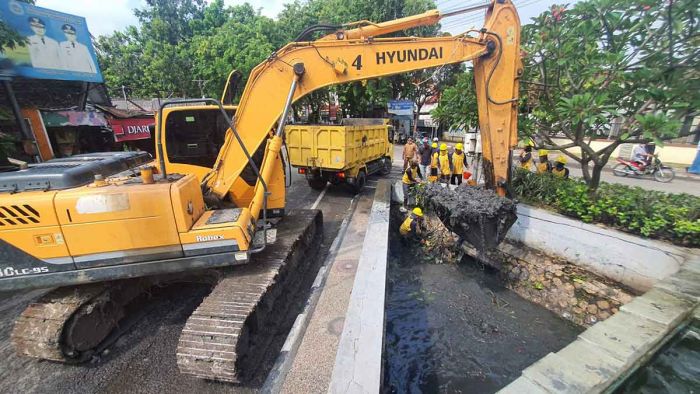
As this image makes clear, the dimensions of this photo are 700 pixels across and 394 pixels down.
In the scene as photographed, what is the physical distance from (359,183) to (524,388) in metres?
7.40

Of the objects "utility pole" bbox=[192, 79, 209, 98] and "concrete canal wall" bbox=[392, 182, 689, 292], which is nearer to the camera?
"concrete canal wall" bbox=[392, 182, 689, 292]

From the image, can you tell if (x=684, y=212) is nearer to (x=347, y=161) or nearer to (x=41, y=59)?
(x=347, y=161)

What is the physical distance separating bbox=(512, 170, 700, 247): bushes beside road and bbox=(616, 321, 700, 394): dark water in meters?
2.22

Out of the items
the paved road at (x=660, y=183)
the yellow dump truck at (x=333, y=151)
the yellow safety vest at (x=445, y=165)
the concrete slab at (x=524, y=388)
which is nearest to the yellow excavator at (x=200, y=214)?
the concrete slab at (x=524, y=388)

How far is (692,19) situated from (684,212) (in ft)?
9.12

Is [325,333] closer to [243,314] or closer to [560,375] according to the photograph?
[243,314]

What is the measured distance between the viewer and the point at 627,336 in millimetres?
2785

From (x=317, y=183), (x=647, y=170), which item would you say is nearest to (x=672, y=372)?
(x=317, y=183)

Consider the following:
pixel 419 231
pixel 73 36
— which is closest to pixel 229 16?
pixel 73 36

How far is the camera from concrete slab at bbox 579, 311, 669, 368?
8.48 feet

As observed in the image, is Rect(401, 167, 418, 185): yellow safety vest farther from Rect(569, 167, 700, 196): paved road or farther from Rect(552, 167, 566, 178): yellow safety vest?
Rect(569, 167, 700, 196): paved road

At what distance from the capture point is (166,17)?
25516 millimetres

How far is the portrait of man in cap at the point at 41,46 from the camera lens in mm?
8609

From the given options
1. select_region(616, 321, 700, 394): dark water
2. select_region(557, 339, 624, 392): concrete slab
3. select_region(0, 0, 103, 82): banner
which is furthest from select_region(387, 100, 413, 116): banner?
select_region(557, 339, 624, 392): concrete slab
